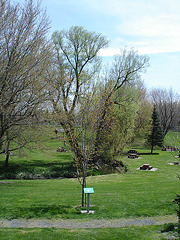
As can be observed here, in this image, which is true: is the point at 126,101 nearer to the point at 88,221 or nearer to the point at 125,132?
the point at 125,132

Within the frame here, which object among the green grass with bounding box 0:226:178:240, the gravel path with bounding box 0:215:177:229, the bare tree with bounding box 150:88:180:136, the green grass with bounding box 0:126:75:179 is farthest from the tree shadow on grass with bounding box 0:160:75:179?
the bare tree with bounding box 150:88:180:136

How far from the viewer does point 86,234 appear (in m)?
7.14

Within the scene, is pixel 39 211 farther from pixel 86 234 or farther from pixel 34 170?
pixel 34 170

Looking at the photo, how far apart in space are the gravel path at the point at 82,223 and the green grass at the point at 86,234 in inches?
19.7

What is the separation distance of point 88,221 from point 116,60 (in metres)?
22.0

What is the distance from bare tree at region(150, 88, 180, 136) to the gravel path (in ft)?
170

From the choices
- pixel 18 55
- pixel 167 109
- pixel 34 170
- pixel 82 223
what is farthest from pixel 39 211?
pixel 167 109

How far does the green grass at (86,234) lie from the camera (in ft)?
22.4

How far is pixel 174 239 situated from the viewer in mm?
6672

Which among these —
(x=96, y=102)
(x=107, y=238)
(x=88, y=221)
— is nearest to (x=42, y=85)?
(x=96, y=102)

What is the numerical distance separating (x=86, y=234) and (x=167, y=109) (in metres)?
58.8

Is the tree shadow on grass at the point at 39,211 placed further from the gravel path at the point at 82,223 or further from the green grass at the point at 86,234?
the green grass at the point at 86,234

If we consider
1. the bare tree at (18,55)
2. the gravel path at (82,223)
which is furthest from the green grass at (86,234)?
the bare tree at (18,55)

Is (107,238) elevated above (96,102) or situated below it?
below
